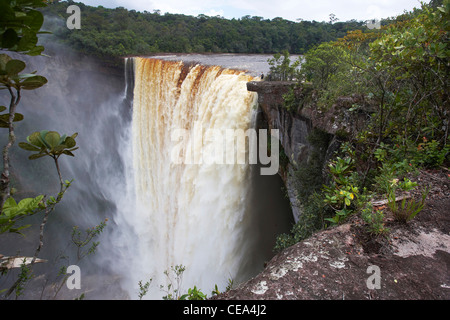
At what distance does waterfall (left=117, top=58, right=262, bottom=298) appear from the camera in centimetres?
789

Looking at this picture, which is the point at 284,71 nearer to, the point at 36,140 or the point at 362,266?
the point at 362,266

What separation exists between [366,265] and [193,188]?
22.3ft

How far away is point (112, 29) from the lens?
835 inches

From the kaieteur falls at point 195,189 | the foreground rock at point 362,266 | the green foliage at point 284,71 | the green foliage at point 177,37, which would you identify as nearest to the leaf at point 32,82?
the foreground rock at point 362,266

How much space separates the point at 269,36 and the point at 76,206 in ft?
62.0

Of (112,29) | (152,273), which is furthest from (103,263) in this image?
(112,29)

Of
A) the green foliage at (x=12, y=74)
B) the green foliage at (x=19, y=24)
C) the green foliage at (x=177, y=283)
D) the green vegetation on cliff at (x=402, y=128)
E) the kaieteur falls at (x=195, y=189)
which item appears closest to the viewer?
the green foliage at (x=19, y=24)

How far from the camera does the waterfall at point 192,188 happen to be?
7.89 metres

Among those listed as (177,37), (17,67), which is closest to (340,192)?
(17,67)

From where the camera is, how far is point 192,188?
841 cm

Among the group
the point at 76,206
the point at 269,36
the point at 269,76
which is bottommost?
the point at 76,206

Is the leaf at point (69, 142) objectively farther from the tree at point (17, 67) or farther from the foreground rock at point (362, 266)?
the foreground rock at point (362, 266)

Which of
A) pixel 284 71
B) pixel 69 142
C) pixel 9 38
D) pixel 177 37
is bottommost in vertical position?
pixel 69 142
